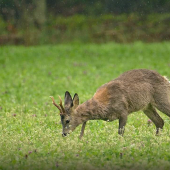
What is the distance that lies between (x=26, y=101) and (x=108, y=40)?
11.9 metres

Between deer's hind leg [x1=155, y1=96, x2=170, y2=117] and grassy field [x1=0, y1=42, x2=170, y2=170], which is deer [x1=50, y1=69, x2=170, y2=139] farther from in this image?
grassy field [x1=0, y1=42, x2=170, y2=170]

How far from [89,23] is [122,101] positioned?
15735mm

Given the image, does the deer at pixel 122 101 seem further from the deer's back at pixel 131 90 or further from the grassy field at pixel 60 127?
the grassy field at pixel 60 127

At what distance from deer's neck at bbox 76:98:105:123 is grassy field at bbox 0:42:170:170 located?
29 cm

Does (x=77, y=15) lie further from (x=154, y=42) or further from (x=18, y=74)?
(x=18, y=74)

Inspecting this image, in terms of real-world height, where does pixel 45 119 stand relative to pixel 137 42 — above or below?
below

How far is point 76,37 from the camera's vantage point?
22500 mm

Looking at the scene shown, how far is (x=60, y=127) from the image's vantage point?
26.8 feet

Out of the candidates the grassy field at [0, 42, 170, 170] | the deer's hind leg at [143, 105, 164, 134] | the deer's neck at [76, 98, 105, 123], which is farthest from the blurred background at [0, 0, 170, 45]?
the deer's neck at [76, 98, 105, 123]

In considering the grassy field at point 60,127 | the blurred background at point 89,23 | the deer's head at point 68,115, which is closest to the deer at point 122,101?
the deer's head at point 68,115

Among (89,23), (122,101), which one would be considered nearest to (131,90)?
(122,101)

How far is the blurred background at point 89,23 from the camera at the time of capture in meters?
22.2

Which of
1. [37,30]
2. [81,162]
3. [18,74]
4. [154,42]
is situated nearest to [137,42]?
[154,42]

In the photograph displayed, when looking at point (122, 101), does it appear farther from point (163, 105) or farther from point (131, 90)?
point (163, 105)
